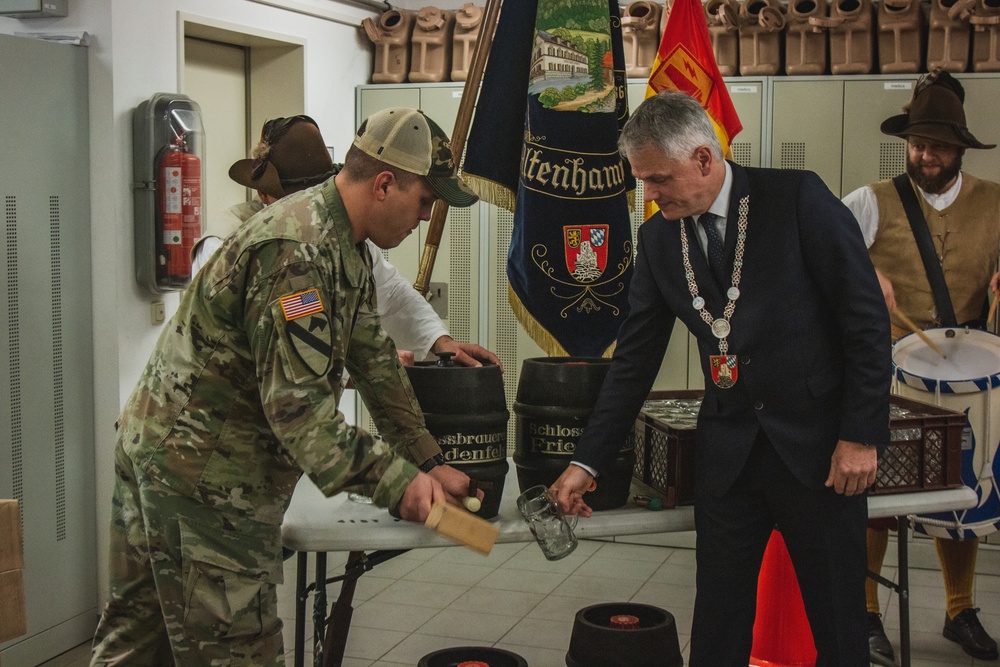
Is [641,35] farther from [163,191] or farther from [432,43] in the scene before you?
[163,191]

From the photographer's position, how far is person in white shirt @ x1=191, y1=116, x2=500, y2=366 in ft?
10.4

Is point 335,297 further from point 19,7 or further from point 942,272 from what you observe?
point 942,272

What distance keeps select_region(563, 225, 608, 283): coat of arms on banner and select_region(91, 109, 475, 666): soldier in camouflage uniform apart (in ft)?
4.66

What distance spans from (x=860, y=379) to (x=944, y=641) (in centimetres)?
222

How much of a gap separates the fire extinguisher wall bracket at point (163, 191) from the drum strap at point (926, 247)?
8.51 feet

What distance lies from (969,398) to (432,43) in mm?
3287

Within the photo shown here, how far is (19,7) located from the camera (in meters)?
3.93

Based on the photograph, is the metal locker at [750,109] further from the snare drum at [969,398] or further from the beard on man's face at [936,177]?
the snare drum at [969,398]

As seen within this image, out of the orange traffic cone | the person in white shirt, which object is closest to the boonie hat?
the person in white shirt

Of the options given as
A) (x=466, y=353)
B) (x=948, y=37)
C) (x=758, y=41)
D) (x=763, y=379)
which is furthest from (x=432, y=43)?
(x=763, y=379)

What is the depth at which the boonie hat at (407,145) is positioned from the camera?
2.15m

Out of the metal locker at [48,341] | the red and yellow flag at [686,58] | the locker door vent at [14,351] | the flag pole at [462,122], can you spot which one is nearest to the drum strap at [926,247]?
the red and yellow flag at [686,58]

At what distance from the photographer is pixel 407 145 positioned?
2.15 m

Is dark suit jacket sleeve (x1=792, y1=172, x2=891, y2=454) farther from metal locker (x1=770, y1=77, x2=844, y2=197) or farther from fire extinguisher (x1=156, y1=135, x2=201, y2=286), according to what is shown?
metal locker (x1=770, y1=77, x2=844, y2=197)
